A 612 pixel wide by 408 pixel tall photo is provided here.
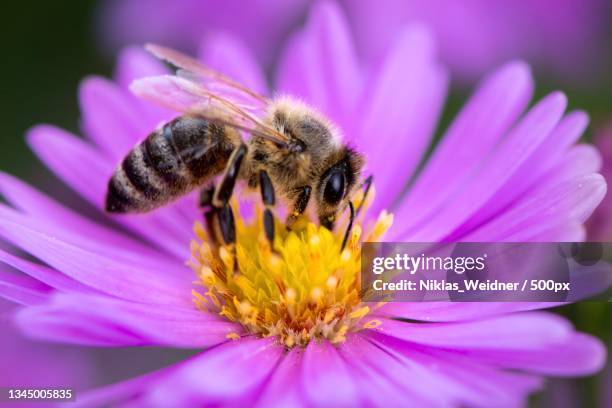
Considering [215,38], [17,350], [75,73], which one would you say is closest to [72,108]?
[75,73]

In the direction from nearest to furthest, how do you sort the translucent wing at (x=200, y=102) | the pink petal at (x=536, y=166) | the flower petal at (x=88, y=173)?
the translucent wing at (x=200, y=102), the pink petal at (x=536, y=166), the flower petal at (x=88, y=173)

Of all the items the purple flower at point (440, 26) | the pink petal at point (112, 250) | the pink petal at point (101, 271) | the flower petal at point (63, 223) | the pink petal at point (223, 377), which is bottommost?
the pink petal at point (223, 377)

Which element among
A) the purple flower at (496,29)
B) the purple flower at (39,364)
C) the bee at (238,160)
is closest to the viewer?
the bee at (238,160)

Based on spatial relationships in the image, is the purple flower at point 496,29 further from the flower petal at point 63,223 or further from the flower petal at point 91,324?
the flower petal at point 91,324

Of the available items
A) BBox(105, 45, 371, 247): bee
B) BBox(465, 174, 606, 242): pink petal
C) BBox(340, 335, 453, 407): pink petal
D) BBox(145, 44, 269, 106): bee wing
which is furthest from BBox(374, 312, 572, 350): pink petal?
BBox(145, 44, 269, 106): bee wing

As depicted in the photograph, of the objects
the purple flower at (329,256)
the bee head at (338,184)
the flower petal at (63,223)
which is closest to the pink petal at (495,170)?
the purple flower at (329,256)

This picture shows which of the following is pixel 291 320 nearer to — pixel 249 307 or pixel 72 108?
pixel 249 307
